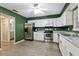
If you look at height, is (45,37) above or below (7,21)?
below

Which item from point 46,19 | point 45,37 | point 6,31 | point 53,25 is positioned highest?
point 46,19

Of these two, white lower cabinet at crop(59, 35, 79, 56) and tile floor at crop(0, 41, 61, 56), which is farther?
tile floor at crop(0, 41, 61, 56)

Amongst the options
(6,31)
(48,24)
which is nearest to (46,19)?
(48,24)

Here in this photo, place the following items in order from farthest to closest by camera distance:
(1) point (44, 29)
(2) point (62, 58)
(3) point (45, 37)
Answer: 1. (1) point (44, 29)
2. (3) point (45, 37)
3. (2) point (62, 58)

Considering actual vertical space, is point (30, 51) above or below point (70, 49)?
below

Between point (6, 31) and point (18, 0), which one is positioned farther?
point (6, 31)

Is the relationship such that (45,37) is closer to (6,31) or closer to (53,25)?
(53,25)

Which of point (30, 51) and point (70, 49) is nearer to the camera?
point (70, 49)

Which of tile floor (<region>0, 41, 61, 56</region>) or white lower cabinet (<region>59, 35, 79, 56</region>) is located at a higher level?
white lower cabinet (<region>59, 35, 79, 56</region>)

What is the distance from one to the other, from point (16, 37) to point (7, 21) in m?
1.51

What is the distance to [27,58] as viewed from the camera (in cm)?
161

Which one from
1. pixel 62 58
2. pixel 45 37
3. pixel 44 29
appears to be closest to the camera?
pixel 62 58

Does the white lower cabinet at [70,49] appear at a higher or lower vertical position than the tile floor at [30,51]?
higher

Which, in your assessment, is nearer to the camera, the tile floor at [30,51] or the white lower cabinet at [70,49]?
the white lower cabinet at [70,49]
